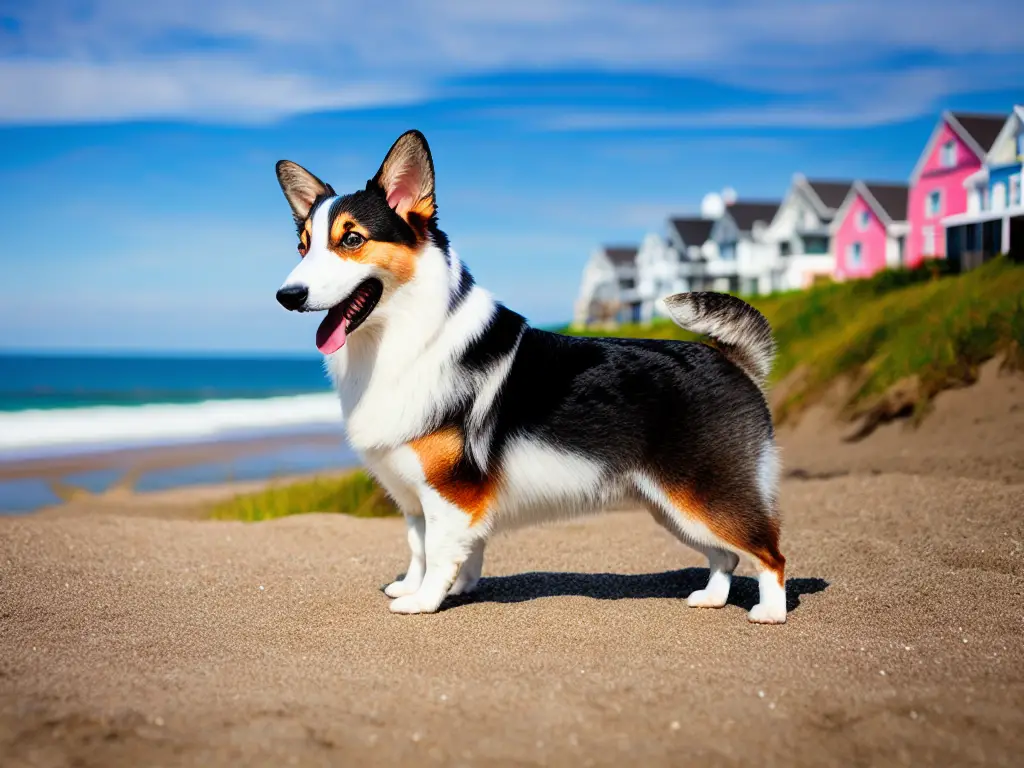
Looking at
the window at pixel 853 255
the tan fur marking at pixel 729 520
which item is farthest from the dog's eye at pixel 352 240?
the window at pixel 853 255

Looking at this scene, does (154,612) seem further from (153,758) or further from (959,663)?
(959,663)

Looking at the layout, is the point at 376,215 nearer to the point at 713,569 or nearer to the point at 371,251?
the point at 371,251

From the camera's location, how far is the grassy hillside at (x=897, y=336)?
9.91 meters

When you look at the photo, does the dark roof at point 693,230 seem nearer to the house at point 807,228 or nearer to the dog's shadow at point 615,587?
the house at point 807,228

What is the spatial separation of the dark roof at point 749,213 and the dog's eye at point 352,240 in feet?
137

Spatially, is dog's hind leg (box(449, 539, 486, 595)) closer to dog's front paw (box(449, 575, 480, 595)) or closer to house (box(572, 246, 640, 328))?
dog's front paw (box(449, 575, 480, 595))

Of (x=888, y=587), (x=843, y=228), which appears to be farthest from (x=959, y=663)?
(x=843, y=228)

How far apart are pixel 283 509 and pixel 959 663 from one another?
23.7ft

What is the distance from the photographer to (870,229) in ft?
106

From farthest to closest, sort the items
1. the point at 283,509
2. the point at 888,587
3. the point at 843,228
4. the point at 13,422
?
the point at 843,228
the point at 13,422
the point at 283,509
the point at 888,587

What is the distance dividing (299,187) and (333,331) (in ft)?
2.88

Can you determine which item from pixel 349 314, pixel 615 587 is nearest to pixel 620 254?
pixel 615 587

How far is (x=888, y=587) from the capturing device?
210 inches

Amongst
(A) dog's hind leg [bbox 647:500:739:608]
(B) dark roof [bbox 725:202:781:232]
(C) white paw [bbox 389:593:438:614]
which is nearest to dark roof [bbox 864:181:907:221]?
(B) dark roof [bbox 725:202:781:232]
